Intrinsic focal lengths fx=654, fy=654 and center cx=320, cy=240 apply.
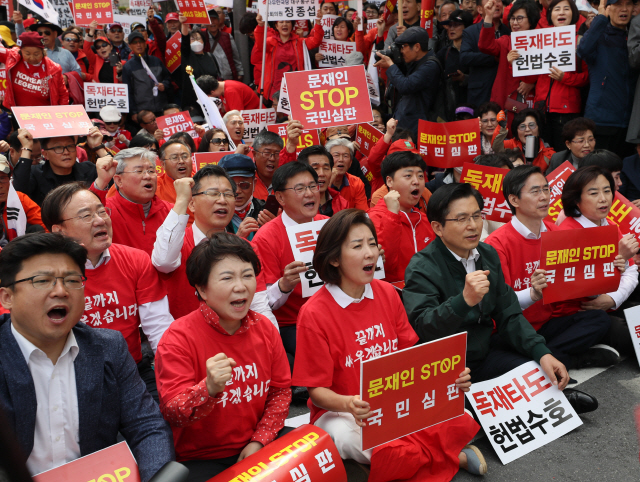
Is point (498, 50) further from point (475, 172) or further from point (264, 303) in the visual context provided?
point (264, 303)

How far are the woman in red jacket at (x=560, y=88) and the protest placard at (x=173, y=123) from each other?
14.8 ft

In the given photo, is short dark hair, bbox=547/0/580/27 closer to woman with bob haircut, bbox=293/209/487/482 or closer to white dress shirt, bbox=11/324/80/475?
woman with bob haircut, bbox=293/209/487/482

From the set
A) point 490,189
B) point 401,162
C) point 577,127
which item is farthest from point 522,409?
point 577,127

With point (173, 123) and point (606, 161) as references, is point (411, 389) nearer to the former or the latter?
point (606, 161)

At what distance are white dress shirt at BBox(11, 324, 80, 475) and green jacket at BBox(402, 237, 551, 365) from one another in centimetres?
193

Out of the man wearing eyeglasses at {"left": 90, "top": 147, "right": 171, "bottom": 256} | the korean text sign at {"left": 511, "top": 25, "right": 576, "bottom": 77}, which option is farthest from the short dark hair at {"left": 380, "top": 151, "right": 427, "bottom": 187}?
the korean text sign at {"left": 511, "top": 25, "right": 576, "bottom": 77}

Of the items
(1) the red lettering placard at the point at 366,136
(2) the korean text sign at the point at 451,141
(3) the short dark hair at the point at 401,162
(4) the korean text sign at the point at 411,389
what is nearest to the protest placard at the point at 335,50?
(1) the red lettering placard at the point at 366,136

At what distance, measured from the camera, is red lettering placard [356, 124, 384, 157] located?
7.73 m

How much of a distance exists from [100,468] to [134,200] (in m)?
2.60

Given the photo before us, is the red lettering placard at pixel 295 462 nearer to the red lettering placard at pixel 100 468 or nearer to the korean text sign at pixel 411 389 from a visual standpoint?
the korean text sign at pixel 411 389

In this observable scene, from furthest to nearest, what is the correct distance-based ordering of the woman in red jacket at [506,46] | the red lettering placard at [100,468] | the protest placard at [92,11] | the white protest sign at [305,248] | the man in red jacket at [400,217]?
the protest placard at [92,11] < the woman in red jacket at [506,46] < the man in red jacket at [400,217] < the white protest sign at [305,248] < the red lettering placard at [100,468]

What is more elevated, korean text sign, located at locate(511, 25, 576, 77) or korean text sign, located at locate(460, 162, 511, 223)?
korean text sign, located at locate(511, 25, 576, 77)

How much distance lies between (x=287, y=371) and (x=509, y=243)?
217 cm

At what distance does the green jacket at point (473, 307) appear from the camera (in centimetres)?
390
